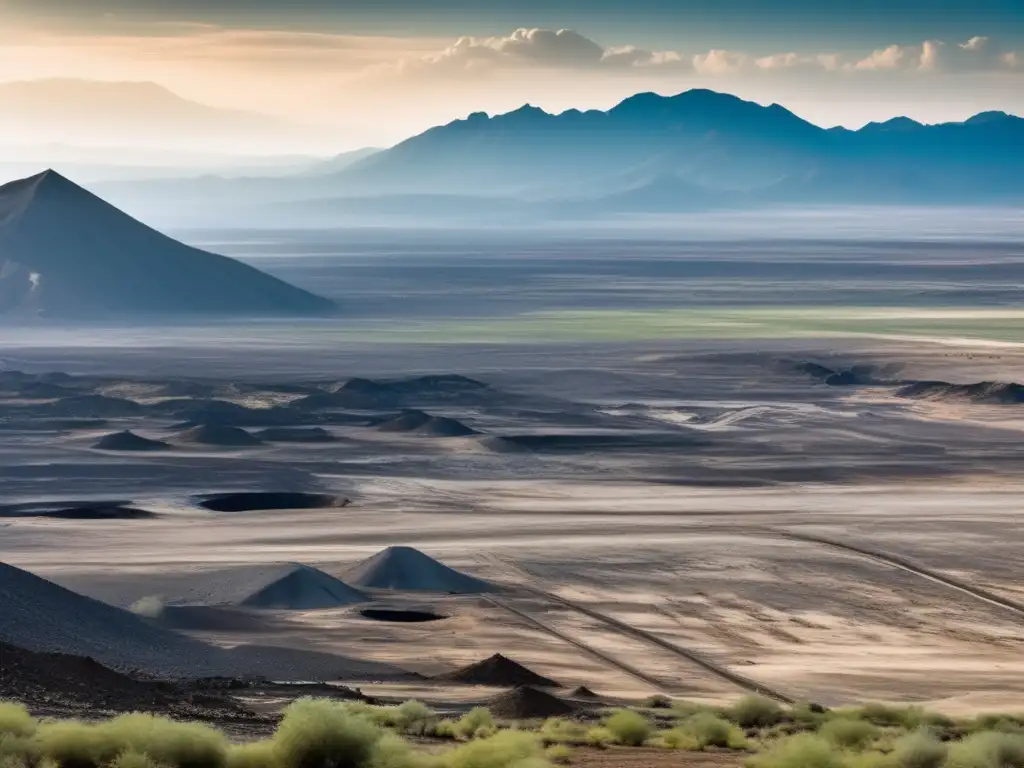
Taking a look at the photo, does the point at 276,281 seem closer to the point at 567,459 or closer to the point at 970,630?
the point at 567,459

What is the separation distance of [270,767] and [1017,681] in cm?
1748

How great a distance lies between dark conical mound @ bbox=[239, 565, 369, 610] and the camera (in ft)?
120

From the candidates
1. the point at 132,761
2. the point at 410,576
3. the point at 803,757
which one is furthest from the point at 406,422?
the point at 132,761

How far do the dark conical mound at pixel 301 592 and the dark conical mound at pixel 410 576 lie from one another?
1139 mm

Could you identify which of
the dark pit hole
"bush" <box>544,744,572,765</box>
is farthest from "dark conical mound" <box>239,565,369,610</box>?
"bush" <box>544,744,572,765</box>

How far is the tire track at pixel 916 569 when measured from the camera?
1532 inches

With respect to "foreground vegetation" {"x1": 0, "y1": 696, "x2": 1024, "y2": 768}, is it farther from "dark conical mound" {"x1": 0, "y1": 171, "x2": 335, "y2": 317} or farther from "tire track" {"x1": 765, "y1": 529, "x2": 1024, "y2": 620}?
"dark conical mound" {"x1": 0, "y1": 171, "x2": 335, "y2": 317}

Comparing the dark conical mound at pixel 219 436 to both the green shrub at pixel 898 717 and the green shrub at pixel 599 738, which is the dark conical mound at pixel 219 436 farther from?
the green shrub at pixel 599 738

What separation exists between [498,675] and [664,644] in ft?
18.7

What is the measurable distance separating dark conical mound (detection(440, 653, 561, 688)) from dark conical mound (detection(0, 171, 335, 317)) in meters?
102

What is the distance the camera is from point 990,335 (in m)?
116

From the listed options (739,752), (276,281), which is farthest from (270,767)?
(276,281)

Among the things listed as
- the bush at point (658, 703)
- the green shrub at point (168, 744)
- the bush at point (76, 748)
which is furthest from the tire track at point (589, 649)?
the bush at point (76, 748)

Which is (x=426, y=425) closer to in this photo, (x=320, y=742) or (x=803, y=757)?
(x=803, y=757)
